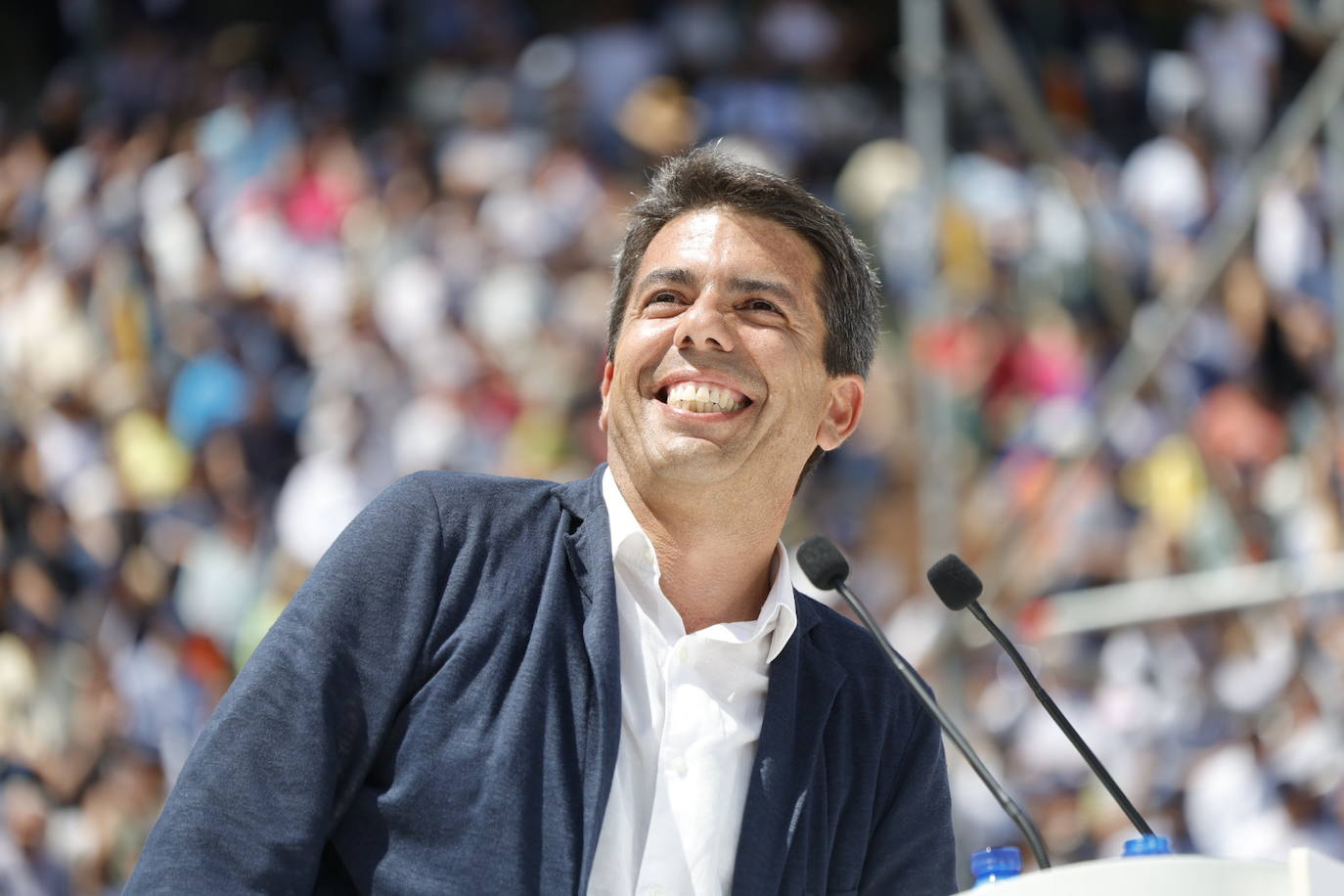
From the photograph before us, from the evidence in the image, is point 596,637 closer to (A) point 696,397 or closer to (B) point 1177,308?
(A) point 696,397

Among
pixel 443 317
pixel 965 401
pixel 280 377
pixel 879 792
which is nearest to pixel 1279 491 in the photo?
pixel 965 401

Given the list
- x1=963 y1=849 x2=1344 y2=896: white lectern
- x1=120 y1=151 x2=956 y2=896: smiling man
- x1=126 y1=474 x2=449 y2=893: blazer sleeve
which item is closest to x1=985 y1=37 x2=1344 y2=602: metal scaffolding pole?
x1=120 y1=151 x2=956 y2=896: smiling man

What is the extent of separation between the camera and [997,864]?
188 centimetres

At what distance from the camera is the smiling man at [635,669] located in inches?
79.5

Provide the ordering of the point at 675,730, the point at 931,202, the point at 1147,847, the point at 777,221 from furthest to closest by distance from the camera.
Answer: the point at 931,202, the point at 777,221, the point at 675,730, the point at 1147,847

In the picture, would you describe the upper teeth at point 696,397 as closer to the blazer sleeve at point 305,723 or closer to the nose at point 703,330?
the nose at point 703,330

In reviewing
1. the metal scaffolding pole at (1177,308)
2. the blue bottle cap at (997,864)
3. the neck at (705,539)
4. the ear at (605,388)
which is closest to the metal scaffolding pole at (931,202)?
the metal scaffolding pole at (1177,308)

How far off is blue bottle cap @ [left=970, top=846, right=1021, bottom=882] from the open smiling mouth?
72 cm

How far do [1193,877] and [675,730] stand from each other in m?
0.75

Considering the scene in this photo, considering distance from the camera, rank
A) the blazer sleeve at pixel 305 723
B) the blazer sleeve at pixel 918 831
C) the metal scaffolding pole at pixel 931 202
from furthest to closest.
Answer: the metal scaffolding pole at pixel 931 202, the blazer sleeve at pixel 918 831, the blazer sleeve at pixel 305 723

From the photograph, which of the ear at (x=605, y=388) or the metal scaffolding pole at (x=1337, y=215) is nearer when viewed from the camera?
the ear at (x=605, y=388)

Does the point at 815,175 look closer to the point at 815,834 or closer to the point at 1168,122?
the point at 1168,122

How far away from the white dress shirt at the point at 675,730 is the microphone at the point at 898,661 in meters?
0.14

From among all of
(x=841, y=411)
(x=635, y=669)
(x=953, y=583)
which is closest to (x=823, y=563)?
(x=953, y=583)
